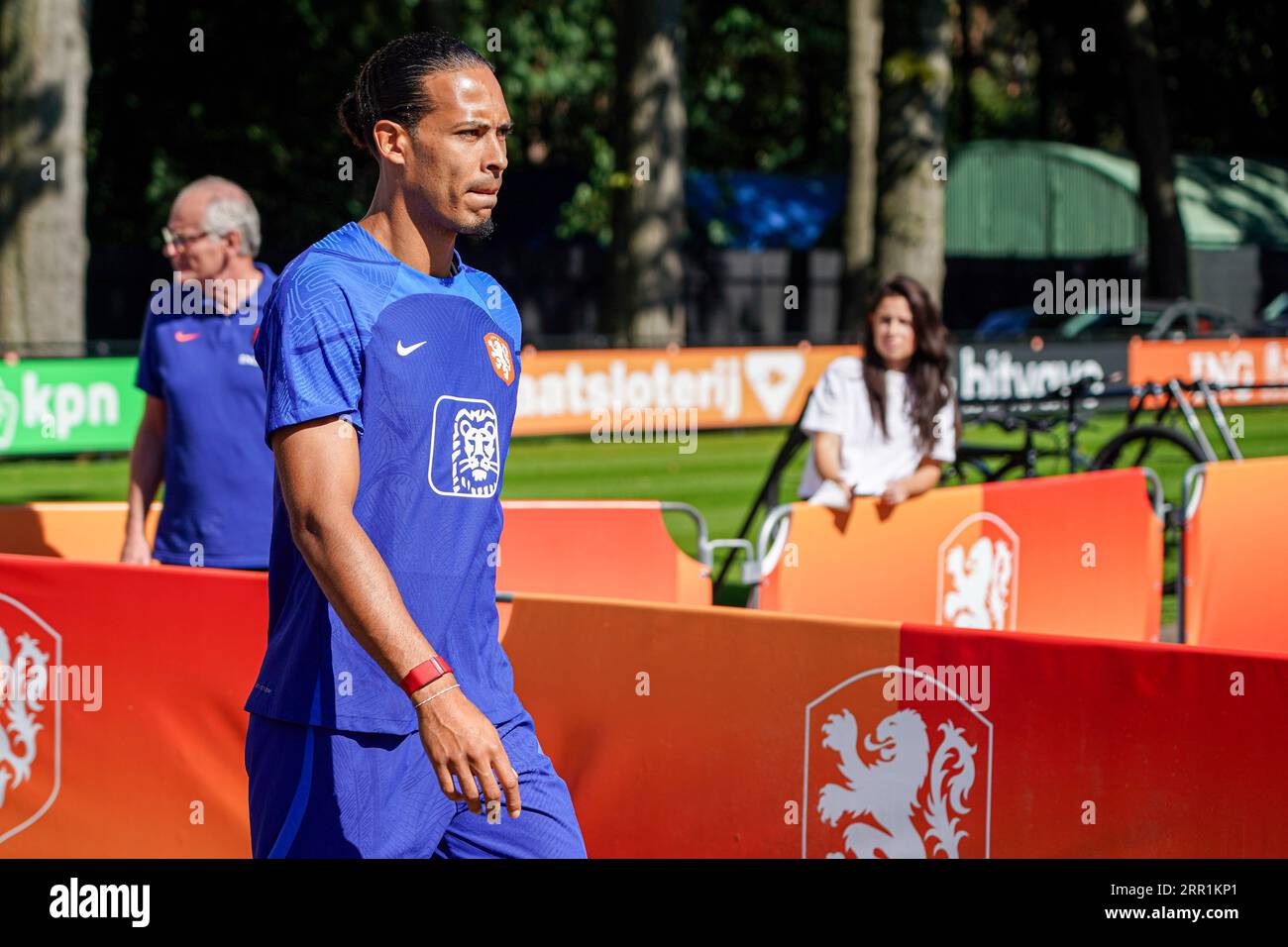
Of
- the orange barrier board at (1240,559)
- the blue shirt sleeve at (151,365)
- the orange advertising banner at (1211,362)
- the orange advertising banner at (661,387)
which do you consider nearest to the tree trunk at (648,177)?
the orange advertising banner at (661,387)

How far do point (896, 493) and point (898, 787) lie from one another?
9.53 feet

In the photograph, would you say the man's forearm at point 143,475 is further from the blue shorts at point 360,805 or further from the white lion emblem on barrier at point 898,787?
the blue shorts at point 360,805

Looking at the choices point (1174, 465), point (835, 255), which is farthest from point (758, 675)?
point (835, 255)

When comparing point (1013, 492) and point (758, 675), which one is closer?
point (758, 675)

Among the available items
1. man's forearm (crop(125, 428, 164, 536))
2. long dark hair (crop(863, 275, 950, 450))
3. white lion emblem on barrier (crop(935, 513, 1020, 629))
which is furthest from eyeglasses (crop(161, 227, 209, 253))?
white lion emblem on barrier (crop(935, 513, 1020, 629))

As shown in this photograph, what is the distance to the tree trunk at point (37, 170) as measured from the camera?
21.0 meters

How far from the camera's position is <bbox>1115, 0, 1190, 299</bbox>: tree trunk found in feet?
111

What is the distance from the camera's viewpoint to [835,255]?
41.4m

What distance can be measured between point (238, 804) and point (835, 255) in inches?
1434

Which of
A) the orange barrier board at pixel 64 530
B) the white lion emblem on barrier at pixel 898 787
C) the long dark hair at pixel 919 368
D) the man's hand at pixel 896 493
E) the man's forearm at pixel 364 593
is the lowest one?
the white lion emblem on barrier at pixel 898 787

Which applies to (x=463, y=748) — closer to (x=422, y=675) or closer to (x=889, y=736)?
(x=422, y=675)

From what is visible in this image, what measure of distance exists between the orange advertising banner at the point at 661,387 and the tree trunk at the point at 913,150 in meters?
2.23

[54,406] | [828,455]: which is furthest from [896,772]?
[54,406]
